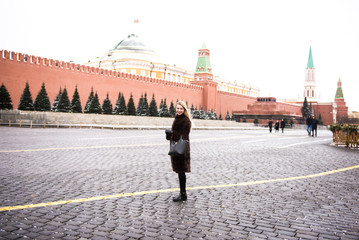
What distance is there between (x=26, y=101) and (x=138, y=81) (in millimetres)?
14012

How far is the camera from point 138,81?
3431cm

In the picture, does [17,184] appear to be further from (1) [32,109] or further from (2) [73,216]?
(1) [32,109]

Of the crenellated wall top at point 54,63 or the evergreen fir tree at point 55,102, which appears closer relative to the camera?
the crenellated wall top at point 54,63

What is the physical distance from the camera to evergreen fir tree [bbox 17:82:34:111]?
70.8 ft

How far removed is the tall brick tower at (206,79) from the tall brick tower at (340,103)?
50714mm

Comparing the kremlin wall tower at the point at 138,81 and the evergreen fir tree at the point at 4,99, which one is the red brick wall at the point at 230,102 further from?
the evergreen fir tree at the point at 4,99

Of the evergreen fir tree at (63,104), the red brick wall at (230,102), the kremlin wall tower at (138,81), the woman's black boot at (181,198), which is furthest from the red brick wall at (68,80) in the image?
the woman's black boot at (181,198)

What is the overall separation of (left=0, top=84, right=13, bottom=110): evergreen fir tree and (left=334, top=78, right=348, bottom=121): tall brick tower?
267 feet

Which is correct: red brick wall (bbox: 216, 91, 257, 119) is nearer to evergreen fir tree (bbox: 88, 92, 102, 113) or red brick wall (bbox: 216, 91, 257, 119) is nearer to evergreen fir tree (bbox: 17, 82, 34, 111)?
evergreen fir tree (bbox: 88, 92, 102, 113)

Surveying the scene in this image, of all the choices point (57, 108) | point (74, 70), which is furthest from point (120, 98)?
point (57, 108)

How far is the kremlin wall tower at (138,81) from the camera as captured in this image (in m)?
23.8

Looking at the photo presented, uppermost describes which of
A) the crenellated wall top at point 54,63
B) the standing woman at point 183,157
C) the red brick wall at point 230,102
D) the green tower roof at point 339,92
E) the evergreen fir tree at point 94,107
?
the green tower roof at point 339,92

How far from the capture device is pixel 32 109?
72.3 ft

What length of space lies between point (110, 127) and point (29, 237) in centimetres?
1945
